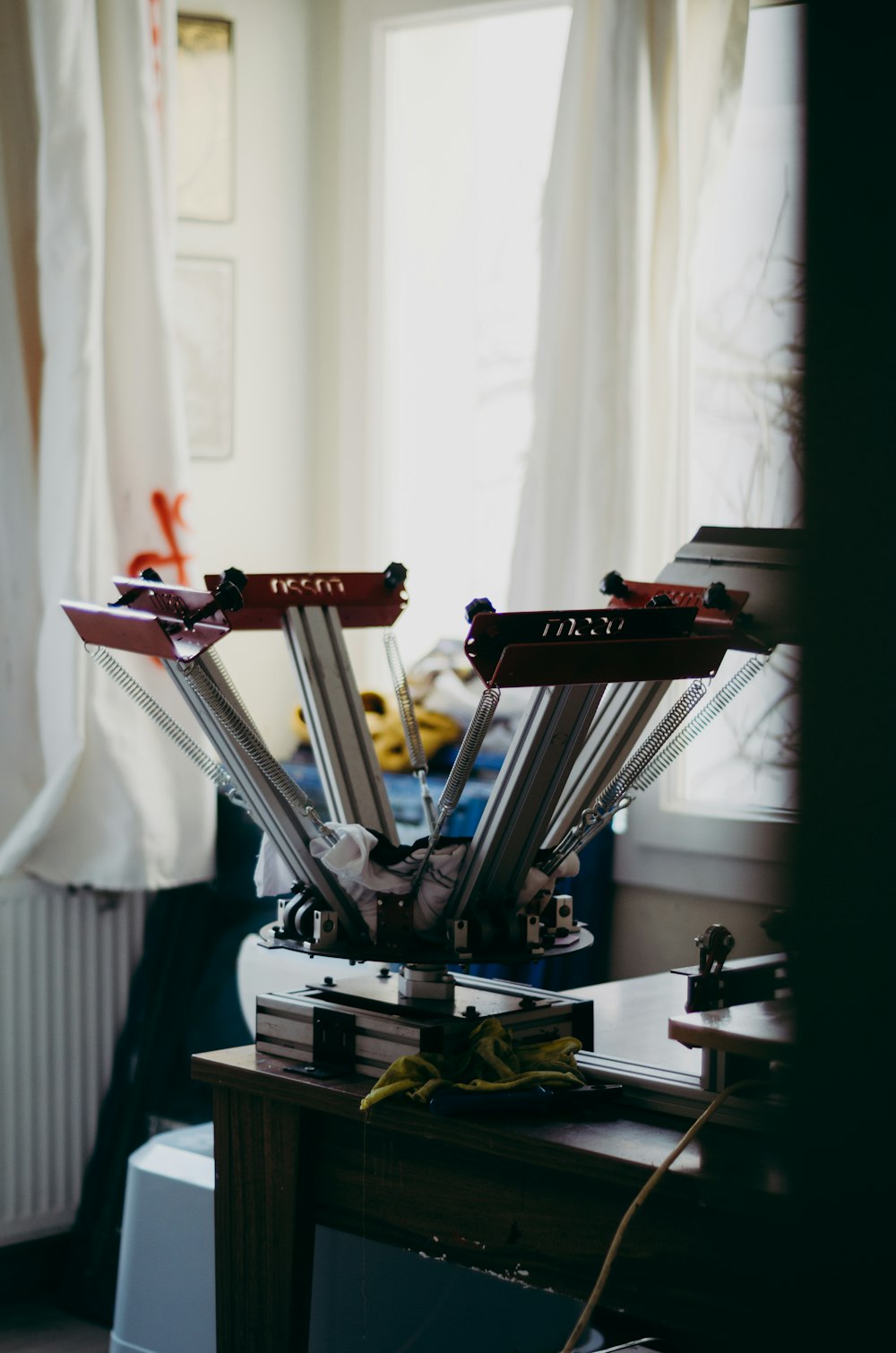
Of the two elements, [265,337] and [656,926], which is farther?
[265,337]

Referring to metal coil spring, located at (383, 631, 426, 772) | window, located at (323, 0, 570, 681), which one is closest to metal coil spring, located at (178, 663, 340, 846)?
metal coil spring, located at (383, 631, 426, 772)

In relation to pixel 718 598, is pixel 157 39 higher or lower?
higher

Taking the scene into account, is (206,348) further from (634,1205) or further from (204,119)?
(634,1205)

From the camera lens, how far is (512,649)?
112 centimetres

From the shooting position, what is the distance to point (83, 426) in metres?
2.60

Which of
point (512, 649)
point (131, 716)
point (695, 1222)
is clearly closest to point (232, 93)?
point (131, 716)

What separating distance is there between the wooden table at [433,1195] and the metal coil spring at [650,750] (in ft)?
0.88

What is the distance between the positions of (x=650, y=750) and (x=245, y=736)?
1.14 ft

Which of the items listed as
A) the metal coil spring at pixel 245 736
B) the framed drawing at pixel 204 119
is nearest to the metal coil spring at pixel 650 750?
the metal coil spring at pixel 245 736

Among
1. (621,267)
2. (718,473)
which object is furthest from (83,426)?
(718,473)

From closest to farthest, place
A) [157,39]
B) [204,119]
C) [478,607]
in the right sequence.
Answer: [478,607] < [157,39] < [204,119]

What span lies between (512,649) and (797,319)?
899mm

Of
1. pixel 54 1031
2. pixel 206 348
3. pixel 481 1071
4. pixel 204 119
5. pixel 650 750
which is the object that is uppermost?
pixel 204 119

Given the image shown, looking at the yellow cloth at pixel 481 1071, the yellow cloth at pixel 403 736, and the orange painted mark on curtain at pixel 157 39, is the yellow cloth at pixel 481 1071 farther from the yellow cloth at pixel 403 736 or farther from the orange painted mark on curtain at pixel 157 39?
the orange painted mark on curtain at pixel 157 39
